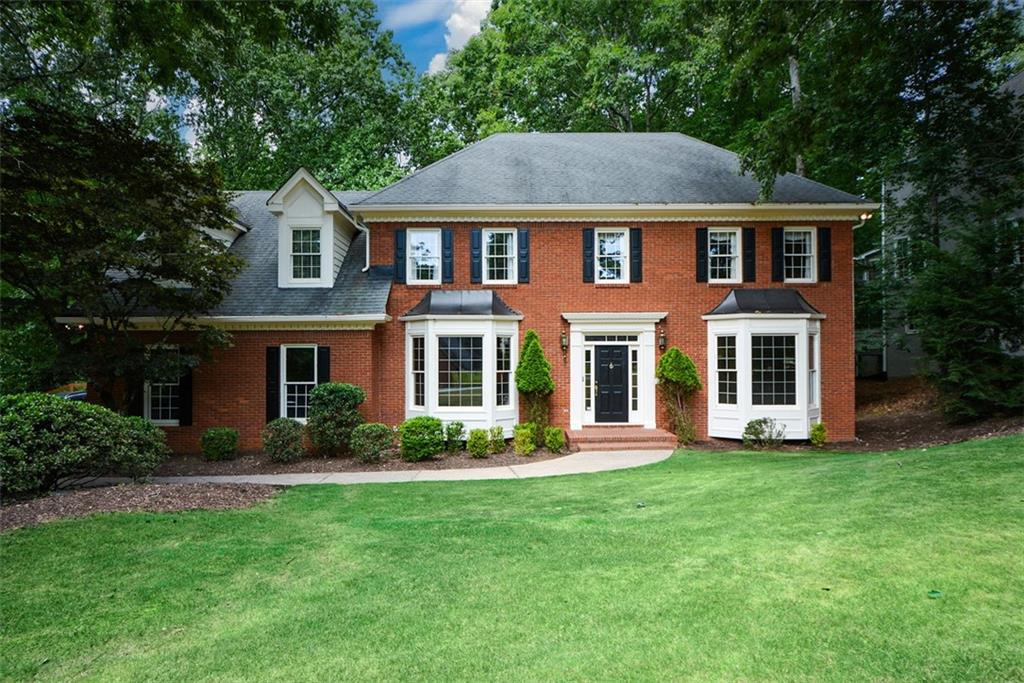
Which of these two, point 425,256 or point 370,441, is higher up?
point 425,256

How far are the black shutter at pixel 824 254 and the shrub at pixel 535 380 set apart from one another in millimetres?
7526

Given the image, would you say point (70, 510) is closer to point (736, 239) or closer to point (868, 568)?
point (868, 568)

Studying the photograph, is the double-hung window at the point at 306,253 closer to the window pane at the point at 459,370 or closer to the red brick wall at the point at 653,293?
the red brick wall at the point at 653,293

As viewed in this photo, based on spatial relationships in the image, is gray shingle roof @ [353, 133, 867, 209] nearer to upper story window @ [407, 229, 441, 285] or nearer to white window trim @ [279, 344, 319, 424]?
upper story window @ [407, 229, 441, 285]

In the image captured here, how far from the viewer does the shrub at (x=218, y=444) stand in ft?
39.7

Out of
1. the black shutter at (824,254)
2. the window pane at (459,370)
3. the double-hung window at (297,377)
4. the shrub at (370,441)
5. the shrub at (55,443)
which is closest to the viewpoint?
the shrub at (55,443)

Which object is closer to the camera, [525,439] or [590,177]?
[525,439]

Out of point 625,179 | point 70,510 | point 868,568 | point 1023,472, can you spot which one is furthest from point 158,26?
point 1023,472

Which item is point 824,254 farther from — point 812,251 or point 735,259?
point 735,259

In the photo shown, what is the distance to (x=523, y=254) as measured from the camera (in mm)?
13734

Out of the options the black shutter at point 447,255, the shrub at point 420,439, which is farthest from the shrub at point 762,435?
the black shutter at point 447,255

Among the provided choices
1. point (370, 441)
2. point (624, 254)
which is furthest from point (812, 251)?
point (370, 441)

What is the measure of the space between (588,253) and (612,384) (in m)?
3.46

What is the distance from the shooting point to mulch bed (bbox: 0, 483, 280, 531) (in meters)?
6.66
